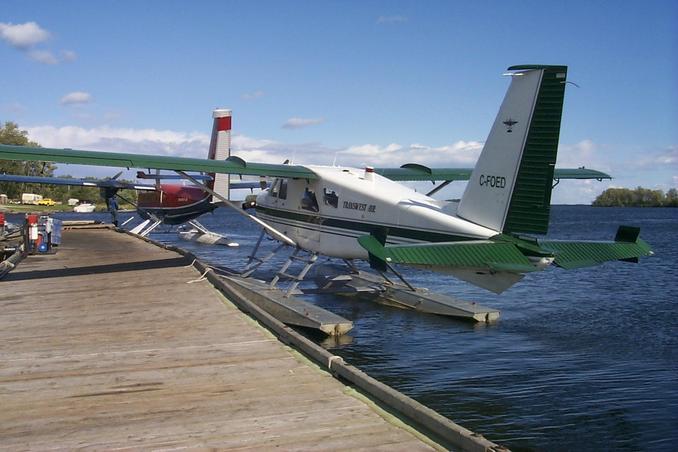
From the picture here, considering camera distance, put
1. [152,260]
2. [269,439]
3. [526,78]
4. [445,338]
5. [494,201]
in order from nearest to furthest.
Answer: [269,439] → [526,78] → [494,201] → [445,338] → [152,260]

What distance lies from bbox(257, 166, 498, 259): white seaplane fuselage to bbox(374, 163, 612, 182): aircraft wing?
2673 mm

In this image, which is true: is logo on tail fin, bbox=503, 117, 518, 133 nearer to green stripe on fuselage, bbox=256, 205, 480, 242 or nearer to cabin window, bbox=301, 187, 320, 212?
green stripe on fuselage, bbox=256, 205, 480, 242

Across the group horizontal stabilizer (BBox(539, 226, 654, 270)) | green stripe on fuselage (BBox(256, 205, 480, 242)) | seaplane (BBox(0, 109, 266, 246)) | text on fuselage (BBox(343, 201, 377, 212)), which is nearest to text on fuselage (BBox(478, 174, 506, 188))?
green stripe on fuselage (BBox(256, 205, 480, 242))

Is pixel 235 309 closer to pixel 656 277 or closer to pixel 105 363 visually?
pixel 105 363

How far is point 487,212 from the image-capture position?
9.91 metres

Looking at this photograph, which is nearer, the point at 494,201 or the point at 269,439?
the point at 269,439

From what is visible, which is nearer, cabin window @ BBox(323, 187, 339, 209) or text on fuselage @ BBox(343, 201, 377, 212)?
text on fuselage @ BBox(343, 201, 377, 212)

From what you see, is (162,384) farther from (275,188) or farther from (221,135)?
(221,135)

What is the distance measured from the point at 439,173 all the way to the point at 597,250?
688cm

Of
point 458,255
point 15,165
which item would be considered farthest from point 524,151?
point 15,165

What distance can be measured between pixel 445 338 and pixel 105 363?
611 centimetres

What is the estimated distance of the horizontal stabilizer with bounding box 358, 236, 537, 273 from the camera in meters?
8.36

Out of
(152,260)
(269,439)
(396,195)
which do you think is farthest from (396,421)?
(152,260)

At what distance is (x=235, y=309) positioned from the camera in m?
9.47
